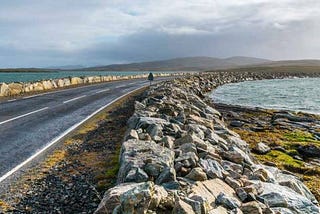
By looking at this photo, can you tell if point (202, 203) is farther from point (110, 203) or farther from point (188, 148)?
point (188, 148)

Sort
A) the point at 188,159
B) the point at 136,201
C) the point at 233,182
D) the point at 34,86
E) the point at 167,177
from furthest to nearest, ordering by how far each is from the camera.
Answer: the point at 34,86, the point at 188,159, the point at 233,182, the point at 167,177, the point at 136,201

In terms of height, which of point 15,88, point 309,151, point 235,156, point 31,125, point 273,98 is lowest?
point 273,98

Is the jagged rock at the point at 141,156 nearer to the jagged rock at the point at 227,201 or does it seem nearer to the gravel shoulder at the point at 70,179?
the gravel shoulder at the point at 70,179

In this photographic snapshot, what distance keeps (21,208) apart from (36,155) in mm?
3717

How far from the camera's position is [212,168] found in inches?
314

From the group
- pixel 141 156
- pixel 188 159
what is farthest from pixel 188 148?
pixel 141 156

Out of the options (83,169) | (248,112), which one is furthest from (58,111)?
(248,112)

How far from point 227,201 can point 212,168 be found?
1.63 meters

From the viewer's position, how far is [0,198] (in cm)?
763

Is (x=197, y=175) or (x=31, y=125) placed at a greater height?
(x=197, y=175)

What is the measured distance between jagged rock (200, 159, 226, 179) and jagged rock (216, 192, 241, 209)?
3.76 feet

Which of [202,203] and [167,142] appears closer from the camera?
[202,203]

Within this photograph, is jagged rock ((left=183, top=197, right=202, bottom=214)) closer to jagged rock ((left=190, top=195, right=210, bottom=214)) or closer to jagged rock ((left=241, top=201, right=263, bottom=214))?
jagged rock ((left=190, top=195, right=210, bottom=214))

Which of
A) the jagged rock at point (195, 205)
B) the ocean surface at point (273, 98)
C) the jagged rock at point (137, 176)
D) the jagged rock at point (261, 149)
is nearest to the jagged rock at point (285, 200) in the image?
the jagged rock at point (195, 205)
